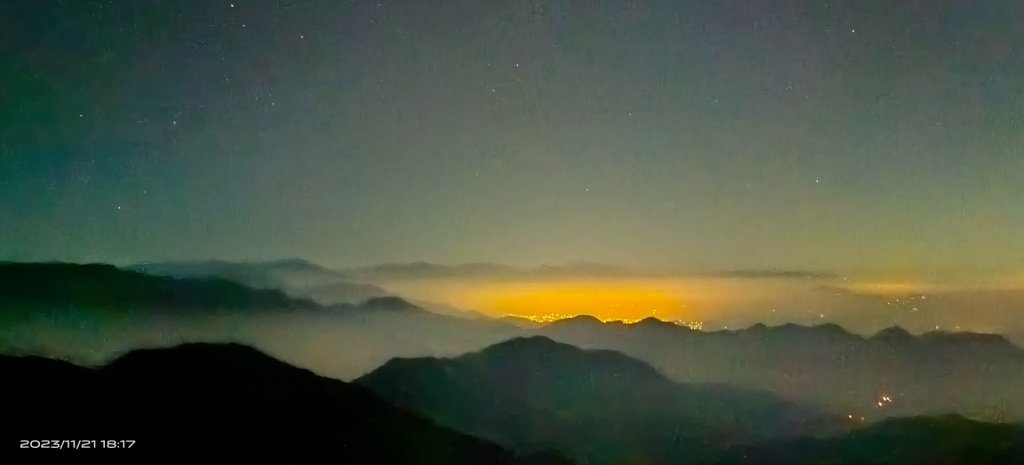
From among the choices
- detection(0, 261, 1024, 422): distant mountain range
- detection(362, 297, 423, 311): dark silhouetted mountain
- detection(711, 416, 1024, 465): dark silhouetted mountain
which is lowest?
detection(711, 416, 1024, 465): dark silhouetted mountain

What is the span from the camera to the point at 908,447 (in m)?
2.07

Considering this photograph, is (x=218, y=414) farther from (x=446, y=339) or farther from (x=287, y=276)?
(x=446, y=339)

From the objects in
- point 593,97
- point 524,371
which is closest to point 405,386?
point 524,371

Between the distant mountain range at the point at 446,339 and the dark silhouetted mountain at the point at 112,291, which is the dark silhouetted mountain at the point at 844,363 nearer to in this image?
the distant mountain range at the point at 446,339

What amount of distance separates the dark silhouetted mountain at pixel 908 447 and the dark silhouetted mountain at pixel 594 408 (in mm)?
35

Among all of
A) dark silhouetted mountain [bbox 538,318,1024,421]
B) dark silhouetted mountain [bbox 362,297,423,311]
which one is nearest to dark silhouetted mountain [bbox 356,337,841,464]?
dark silhouetted mountain [bbox 538,318,1024,421]

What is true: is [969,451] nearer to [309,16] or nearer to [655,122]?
[655,122]

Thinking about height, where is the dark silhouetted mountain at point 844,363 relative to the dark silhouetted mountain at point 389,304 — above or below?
below

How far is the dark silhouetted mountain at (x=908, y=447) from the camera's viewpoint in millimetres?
2068

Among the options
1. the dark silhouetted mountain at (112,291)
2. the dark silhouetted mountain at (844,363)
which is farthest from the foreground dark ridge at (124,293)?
the dark silhouetted mountain at (844,363)

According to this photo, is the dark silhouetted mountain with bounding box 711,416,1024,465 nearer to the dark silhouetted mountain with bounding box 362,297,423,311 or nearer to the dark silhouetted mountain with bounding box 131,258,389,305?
the dark silhouetted mountain with bounding box 362,297,423,311

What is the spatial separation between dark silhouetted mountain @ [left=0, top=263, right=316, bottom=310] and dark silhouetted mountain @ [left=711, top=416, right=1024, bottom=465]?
3.23 ft

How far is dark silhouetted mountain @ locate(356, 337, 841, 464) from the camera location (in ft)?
6.86

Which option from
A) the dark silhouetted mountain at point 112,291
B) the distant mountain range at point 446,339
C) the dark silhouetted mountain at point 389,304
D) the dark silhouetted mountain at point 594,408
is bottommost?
the dark silhouetted mountain at point 594,408
